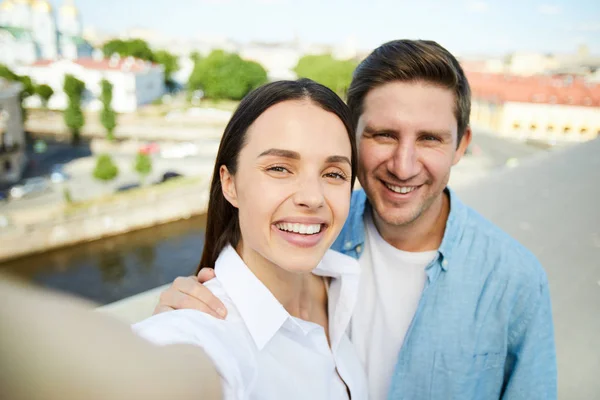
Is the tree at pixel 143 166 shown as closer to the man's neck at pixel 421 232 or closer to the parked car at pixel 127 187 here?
the parked car at pixel 127 187

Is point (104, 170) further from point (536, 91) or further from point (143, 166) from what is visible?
point (536, 91)

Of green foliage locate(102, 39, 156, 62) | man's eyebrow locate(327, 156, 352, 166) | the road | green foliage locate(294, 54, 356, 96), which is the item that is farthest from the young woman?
green foliage locate(102, 39, 156, 62)

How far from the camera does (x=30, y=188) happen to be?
7.86m

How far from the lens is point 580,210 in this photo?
58.1 inches

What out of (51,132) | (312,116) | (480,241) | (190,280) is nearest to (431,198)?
(480,241)

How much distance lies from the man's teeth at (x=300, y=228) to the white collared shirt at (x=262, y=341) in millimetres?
69

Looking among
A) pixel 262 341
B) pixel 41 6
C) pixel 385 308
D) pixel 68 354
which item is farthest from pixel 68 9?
pixel 68 354

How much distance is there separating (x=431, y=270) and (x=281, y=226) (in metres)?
0.28

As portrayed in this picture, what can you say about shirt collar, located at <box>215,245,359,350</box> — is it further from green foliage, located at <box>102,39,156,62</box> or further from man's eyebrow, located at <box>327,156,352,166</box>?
green foliage, located at <box>102,39,156,62</box>

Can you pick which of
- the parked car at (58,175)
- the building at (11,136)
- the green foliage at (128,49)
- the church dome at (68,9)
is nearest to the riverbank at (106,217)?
the parked car at (58,175)

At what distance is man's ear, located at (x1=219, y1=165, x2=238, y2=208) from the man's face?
226 mm

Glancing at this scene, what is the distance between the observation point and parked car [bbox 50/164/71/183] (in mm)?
8539

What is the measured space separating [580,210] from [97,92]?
1432 cm

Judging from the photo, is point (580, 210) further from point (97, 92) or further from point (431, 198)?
point (97, 92)
